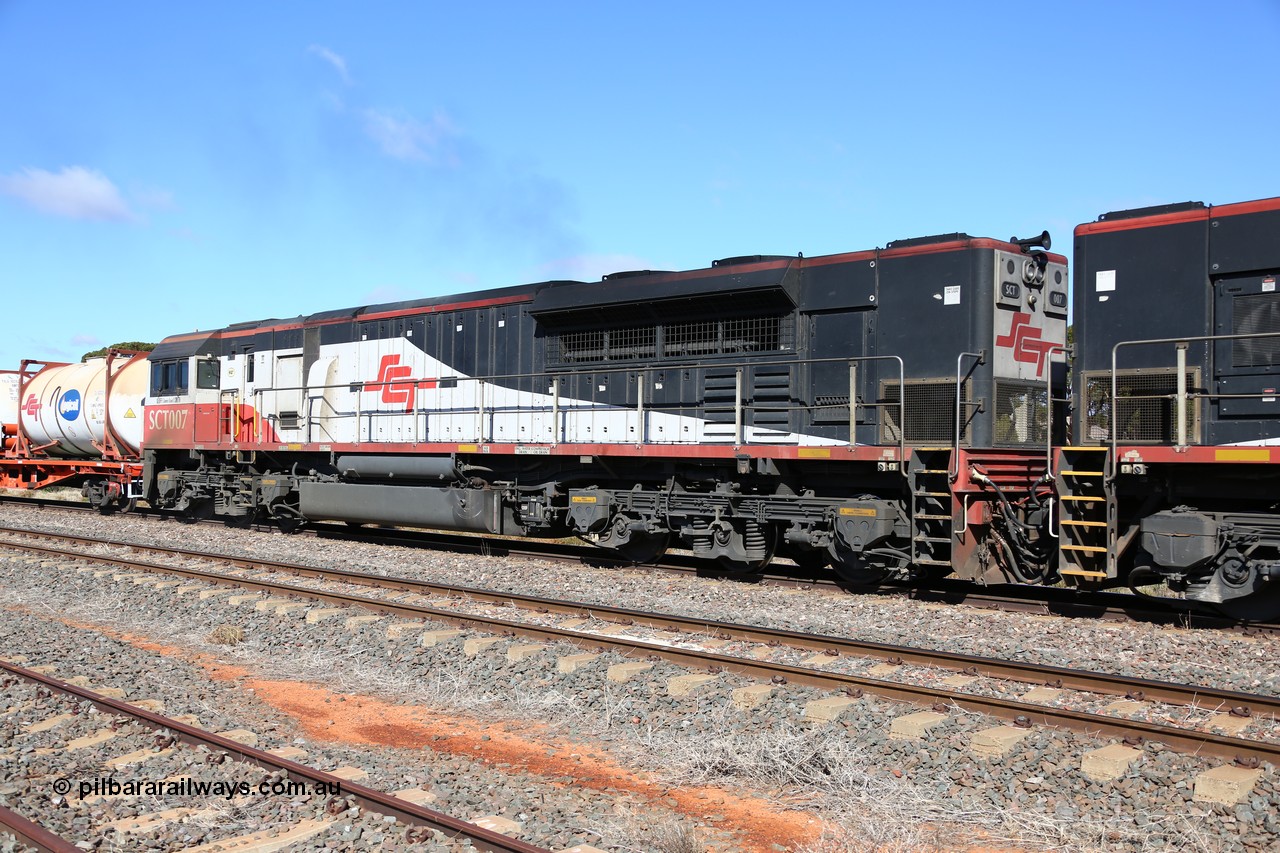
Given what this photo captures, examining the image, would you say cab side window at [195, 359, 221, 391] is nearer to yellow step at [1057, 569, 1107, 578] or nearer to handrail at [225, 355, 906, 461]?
handrail at [225, 355, 906, 461]

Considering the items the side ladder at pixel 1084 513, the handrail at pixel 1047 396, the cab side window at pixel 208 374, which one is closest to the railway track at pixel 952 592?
the side ladder at pixel 1084 513

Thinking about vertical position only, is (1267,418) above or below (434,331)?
below

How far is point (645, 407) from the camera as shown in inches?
520

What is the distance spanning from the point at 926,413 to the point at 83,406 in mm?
20489

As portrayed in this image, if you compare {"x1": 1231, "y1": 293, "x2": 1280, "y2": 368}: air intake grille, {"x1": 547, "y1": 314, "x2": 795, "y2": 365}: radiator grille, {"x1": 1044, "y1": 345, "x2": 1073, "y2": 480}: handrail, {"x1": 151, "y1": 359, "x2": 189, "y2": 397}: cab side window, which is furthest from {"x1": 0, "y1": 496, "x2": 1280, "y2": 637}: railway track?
{"x1": 151, "y1": 359, "x2": 189, "y2": 397}: cab side window

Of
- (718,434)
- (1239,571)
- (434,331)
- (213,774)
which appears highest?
(434,331)

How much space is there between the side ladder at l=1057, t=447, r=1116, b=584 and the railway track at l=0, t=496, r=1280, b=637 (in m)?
0.57

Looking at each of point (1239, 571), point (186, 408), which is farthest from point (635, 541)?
point (186, 408)

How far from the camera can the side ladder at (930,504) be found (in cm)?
1033

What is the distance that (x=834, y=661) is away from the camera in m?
8.03

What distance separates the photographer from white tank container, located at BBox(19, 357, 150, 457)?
22.3 metres

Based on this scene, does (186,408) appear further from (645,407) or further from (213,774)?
(213,774)

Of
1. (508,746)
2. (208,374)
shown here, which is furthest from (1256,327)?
(208,374)

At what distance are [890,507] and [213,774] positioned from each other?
7364mm
